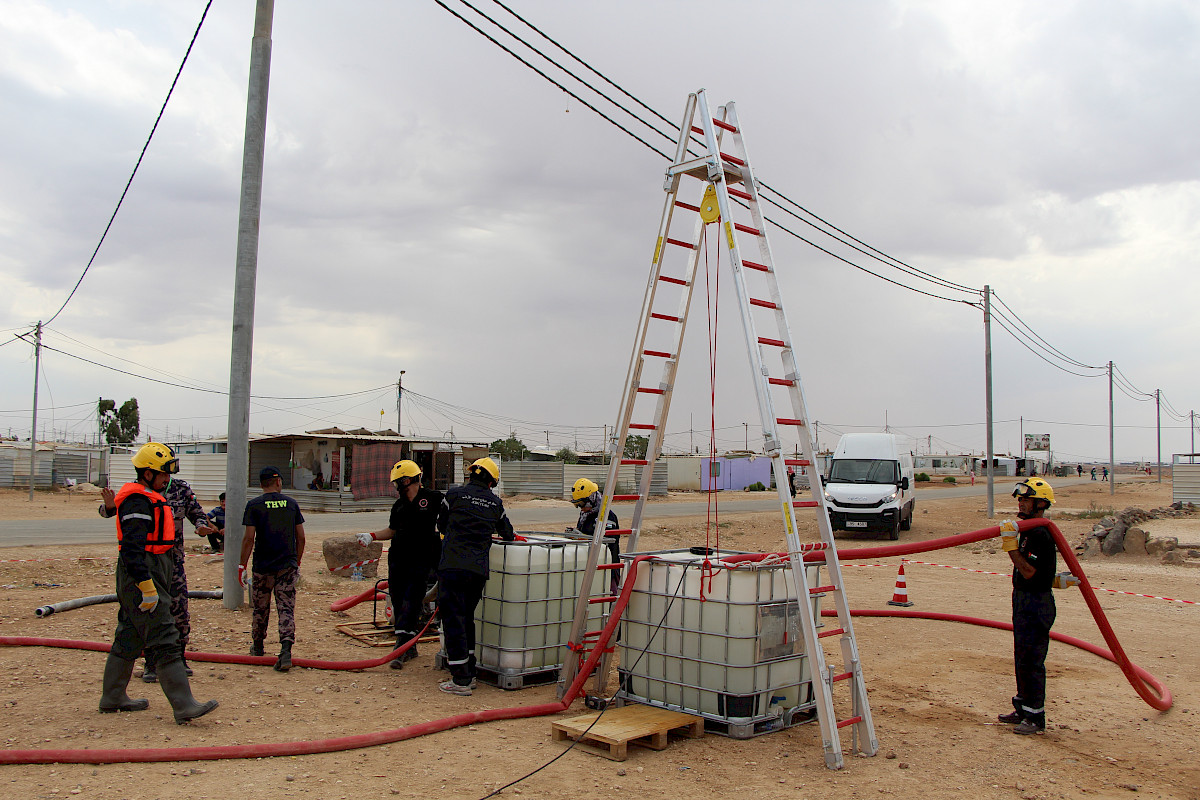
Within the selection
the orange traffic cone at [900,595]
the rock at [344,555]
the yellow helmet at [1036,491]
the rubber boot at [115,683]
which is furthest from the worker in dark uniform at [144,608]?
the orange traffic cone at [900,595]

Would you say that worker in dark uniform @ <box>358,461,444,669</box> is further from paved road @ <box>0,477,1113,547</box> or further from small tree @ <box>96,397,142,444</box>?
small tree @ <box>96,397,142,444</box>

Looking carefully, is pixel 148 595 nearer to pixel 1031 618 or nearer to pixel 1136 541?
pixel 1031 618

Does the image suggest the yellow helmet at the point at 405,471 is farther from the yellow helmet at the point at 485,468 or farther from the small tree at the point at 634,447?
the small tree at the point at 634,447

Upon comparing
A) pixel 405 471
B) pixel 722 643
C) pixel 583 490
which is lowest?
pixel 722 643

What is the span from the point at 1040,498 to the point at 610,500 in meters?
3.29

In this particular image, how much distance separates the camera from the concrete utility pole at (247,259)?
9.91 meters

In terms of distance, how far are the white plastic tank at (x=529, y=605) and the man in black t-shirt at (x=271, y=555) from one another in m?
1.75

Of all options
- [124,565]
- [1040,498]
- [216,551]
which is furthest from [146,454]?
[216,551]

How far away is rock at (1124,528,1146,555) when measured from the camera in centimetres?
1738

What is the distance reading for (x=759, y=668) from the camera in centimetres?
574

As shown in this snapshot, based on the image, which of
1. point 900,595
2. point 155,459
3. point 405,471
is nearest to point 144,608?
point 155,459

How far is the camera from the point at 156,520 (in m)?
Answer: 5.91

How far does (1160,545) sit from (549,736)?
54.5 ft

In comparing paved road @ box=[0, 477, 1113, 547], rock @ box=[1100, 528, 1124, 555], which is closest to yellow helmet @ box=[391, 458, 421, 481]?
paved road @ box=[0, 477, 1113, 547]
